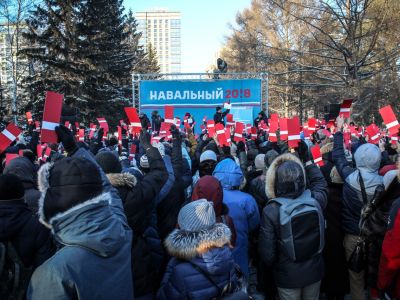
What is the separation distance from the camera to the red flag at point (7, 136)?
4293 millimetres

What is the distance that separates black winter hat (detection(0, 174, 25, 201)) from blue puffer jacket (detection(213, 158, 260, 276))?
1.73m

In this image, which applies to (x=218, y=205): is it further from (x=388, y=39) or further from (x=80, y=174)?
(x=388, y=39)

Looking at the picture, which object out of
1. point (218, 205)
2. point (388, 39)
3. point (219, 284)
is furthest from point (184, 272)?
point (388, 39)

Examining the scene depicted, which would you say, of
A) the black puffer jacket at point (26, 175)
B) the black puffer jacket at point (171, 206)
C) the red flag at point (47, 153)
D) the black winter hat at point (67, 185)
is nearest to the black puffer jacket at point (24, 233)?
the black puffer jacket at point (26, 175)

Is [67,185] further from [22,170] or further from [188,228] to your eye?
[22,170]

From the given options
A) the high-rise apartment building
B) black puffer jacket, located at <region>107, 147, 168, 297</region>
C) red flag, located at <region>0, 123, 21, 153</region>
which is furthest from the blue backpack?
the high-rise apartment building

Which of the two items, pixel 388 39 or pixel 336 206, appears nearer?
pixel 336 206

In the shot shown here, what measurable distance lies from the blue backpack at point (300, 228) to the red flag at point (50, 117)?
1732 mm

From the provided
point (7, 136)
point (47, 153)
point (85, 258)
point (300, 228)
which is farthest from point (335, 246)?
point (47, 153)

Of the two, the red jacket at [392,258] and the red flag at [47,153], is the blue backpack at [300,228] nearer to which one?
the red jacket at [392,258]

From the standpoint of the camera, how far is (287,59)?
74.5 feet

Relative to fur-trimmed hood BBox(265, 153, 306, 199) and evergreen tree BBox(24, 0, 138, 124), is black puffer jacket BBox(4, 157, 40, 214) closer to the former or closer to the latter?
fur-trimmed hood BBox(265, 153, 306, 199)

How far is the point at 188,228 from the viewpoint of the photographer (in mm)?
2348

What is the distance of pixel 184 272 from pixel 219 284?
8.1 inches
